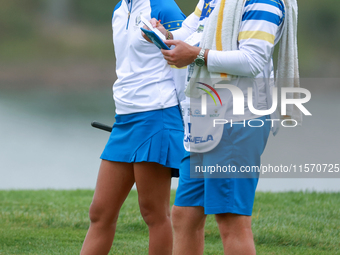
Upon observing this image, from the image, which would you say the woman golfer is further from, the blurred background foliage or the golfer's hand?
the blurred background foliage

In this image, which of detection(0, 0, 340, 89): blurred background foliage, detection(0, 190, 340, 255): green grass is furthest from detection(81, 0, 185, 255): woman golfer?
detection(0, 0, 340, 89): blurred background foliage

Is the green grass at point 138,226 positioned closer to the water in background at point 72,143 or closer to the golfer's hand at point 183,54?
the water in background at point 72,143

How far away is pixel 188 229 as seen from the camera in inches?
74.9

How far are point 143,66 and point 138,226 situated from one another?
169 cm

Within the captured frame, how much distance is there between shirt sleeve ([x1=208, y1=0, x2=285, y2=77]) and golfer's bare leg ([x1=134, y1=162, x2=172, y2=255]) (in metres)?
0.66

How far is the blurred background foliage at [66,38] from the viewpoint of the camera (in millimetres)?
18094

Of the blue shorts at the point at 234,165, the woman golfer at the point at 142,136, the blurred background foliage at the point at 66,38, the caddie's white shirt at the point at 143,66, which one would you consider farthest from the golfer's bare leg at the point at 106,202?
the blurred background foliage at the point at 66,38

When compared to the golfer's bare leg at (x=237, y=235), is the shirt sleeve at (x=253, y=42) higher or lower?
higher

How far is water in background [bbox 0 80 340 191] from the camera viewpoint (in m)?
4.11

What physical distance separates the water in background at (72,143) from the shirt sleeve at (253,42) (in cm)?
57

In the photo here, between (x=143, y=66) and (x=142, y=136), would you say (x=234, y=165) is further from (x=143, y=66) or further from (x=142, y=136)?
(x=143, y=66)

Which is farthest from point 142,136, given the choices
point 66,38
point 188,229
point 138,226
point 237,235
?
point 66,38

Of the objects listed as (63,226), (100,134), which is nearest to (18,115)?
(100,134)

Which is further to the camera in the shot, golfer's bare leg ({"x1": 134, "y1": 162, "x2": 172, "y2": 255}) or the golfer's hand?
golfer's bare leg ({"x1": 134, "y1": 162, "x2": 172, "y2": 255})
